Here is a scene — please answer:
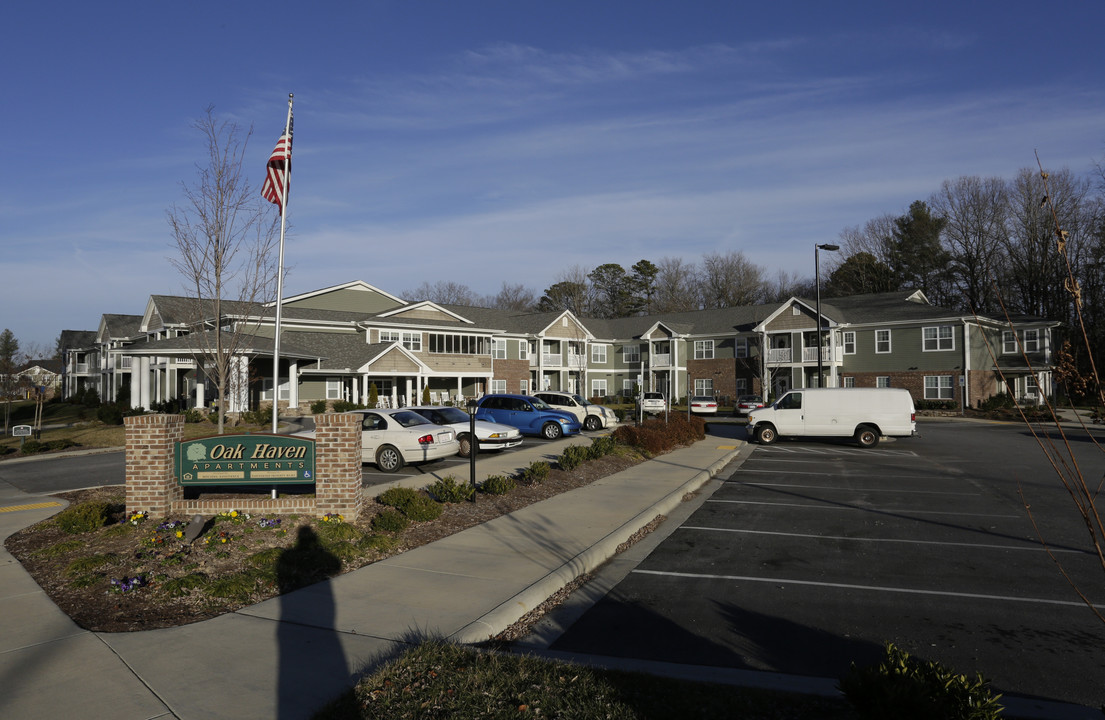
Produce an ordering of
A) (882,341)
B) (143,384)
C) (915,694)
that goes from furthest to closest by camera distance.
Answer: (882,341)
(143,384)
(915,694)

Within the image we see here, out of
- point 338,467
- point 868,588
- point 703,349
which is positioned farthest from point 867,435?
point 703,349

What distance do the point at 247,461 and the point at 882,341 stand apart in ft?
152

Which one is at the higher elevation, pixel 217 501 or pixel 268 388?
pixel 268 388

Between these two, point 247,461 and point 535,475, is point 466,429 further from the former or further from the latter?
point 247,461

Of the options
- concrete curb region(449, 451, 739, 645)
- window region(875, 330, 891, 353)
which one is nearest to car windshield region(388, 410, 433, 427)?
concrete curb region(449, 451, 739, 645)

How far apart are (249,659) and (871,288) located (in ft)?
234

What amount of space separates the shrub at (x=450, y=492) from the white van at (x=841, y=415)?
51.6ft

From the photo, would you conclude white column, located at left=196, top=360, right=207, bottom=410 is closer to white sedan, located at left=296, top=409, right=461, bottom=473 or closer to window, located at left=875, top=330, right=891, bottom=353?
white sedan, located at left=296, top=409, right=461, bottom=473

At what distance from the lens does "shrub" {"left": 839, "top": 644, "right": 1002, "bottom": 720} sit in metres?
3.99

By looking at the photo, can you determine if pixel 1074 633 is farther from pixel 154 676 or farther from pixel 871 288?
pixel 871 288

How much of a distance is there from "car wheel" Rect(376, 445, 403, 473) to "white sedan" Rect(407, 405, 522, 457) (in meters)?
1.72

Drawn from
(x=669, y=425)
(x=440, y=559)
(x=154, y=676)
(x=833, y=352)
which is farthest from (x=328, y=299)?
(x=154, y=676)

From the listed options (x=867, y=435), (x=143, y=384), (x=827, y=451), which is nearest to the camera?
(x=827, y=451)

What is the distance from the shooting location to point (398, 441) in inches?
647
